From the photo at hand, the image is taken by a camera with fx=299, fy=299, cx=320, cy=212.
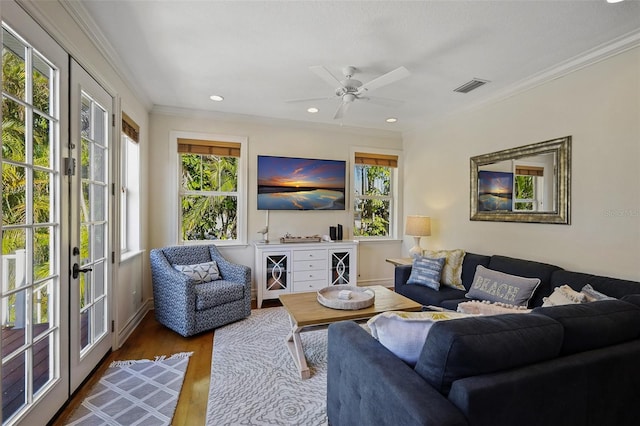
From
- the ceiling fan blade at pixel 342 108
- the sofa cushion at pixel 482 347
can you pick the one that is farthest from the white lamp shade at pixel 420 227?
the sofa cushion at pixel 482 347

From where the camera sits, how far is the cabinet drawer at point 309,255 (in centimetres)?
402

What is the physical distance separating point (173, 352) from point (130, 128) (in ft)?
7.38

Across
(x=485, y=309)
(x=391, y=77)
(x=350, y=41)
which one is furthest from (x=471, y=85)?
(x=485, y=309)

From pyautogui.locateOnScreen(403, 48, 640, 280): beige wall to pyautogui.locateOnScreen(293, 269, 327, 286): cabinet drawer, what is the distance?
1.84m

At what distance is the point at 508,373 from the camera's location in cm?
107

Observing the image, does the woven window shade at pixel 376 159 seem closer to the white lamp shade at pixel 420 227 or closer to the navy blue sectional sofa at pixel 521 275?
the white lamp shade at pixel 420 227

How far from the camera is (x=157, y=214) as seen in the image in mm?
3879

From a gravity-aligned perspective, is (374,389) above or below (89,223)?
below

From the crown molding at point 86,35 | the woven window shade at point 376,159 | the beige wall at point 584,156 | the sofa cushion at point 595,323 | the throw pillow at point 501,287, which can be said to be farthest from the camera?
the woven window shade at point 376,159

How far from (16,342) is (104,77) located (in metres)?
1.99

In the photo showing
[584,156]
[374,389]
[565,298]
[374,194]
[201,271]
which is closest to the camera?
[374,389]

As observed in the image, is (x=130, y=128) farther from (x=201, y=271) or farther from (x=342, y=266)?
(x=342, y=266)

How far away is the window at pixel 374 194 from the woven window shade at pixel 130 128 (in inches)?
117

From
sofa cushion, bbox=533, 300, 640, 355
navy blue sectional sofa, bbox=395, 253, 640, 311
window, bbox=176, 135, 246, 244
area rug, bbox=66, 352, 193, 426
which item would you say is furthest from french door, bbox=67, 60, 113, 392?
navy blue sectional sofa, bbox=395, 253, 640, 311
